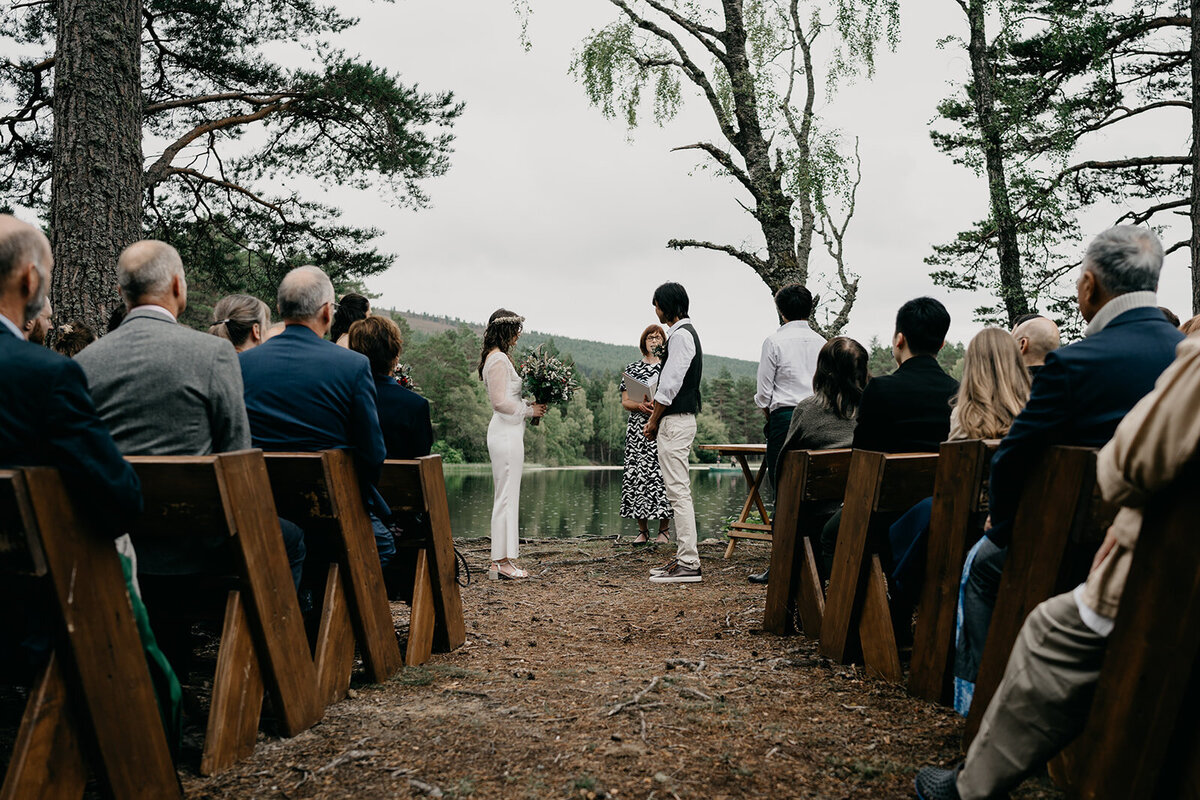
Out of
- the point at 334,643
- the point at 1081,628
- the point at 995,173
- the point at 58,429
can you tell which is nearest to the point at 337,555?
the point at 334,643

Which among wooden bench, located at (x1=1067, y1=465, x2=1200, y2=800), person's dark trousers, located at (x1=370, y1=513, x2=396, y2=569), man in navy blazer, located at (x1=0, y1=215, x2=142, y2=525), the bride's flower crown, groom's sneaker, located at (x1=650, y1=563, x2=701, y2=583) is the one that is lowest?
groom's sneaker, located at (x1=650, y1=563, x2=701, y2=583)

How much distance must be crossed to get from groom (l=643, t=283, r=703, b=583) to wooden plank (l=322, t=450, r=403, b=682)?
11.6 ft

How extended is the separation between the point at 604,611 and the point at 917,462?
297 centimetres

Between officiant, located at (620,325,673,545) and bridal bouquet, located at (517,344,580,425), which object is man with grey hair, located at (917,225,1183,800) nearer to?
bridal bouquet, located at (517,344,580,425)

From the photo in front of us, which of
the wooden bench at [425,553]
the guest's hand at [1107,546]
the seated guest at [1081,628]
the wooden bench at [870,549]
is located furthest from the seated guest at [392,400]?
the guest's hand at [1107,546]

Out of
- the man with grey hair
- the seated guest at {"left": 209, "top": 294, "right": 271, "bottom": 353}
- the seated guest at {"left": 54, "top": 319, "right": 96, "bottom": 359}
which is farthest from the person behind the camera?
the seated guest at {"left": 54, "top": 319, "right": 96, "bottom": 359}

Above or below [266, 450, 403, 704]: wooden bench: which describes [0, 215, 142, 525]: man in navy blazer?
above

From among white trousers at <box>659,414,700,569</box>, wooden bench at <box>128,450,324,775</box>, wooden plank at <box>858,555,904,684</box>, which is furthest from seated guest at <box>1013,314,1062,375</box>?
wooden bench at <box>128,450,324,775</box>

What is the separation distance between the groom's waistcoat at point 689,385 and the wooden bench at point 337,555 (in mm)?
3698

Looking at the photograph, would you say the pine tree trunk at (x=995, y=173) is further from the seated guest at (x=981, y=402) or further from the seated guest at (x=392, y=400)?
the seated guest at (x=392, y=400)

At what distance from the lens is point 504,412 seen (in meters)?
7.31

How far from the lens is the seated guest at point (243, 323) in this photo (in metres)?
4.86

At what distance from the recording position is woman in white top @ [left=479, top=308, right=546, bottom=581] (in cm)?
714

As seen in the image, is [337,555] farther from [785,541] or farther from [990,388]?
[990,388]
